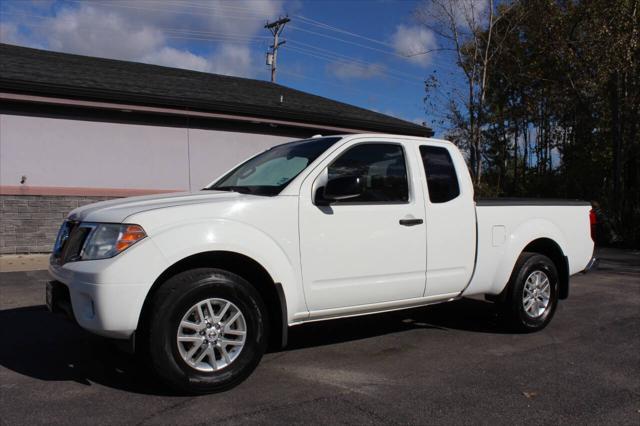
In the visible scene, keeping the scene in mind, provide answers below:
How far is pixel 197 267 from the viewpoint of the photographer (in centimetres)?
397

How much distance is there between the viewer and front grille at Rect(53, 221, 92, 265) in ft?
12.8

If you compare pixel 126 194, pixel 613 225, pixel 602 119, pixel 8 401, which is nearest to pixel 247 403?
pixel 8 401

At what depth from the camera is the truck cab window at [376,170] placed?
15.2 feet

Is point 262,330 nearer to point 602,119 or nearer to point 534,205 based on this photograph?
point 534,205

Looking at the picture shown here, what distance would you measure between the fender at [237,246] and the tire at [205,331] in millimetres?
186

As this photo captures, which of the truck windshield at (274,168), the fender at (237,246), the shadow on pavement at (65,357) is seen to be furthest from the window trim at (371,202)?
the shadow on pavement at (65,357)

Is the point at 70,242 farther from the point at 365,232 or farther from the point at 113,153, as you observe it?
the point at 113,153

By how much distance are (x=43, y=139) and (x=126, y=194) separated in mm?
1919

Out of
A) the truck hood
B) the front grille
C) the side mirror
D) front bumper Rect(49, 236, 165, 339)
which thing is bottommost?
front bumper Rect(49, 236, 165, 339)

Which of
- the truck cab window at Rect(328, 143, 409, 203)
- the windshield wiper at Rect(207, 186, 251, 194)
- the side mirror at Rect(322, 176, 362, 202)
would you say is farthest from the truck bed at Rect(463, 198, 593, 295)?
the windshield wiper at Rect(207, 186, 251, 194)

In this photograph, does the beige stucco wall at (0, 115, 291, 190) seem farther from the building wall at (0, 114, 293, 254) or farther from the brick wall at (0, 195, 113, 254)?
the brick wall at (0, 195, 113, 254)

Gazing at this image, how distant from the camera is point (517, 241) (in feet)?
18.2

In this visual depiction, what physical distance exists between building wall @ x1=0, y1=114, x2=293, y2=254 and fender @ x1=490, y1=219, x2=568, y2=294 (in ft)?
28.0

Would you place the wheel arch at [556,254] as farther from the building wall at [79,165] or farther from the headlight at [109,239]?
the building wall at [79,165]
